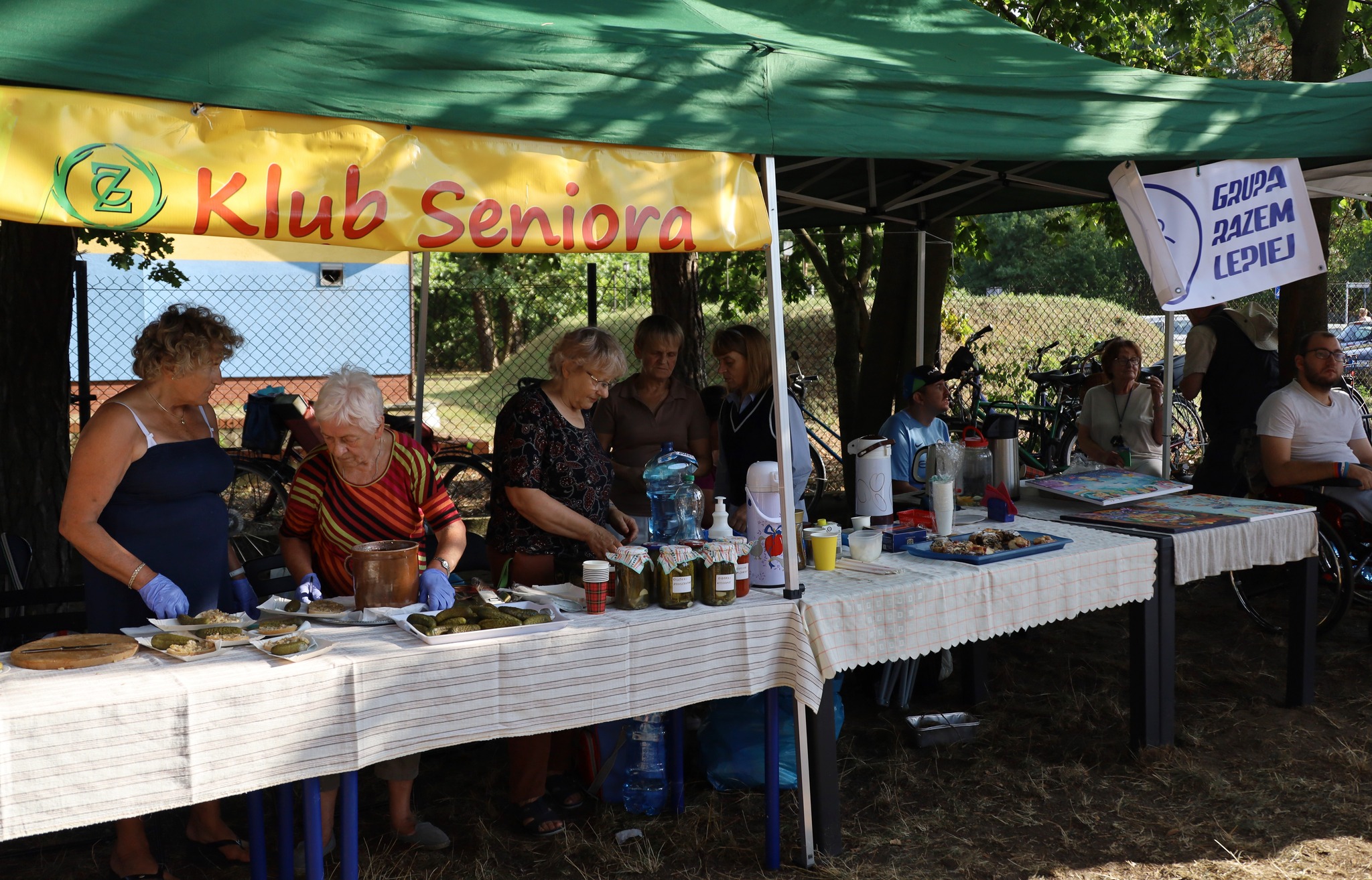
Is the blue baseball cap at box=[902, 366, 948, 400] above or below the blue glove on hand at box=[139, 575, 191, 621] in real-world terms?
above

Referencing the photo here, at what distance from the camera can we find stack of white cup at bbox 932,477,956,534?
3617mm

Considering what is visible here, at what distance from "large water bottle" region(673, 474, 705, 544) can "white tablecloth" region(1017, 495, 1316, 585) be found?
1556 millimetres

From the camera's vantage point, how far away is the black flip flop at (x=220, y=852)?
3162 millimetres

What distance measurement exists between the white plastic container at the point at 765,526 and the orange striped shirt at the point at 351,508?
88cm

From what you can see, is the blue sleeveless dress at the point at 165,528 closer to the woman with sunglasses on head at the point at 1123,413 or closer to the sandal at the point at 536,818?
the sandal at the point at 536,818

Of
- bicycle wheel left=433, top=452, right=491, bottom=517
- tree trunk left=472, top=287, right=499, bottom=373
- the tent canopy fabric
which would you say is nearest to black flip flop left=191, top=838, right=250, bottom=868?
the tent canopy fabric

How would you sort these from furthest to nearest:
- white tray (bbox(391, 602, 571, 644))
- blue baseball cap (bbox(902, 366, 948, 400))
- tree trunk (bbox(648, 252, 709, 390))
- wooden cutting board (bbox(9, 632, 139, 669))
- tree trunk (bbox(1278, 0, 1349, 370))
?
tree trunk (bbox(648, 252, 709, 390)) → tree trunk (bbox(1278, 0, 1349, 370)) → blue baseball cap (bbox(902, 366, 948, 400)) → white tray (bbox(391, 602, 571, 644)) → wooden cutting board (bbox(9, 632, 139, 669))

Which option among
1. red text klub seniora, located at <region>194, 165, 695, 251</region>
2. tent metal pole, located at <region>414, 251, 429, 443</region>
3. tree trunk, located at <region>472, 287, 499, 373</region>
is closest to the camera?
red text klub seniora, located at <region>194, 165, 695, 251</region>

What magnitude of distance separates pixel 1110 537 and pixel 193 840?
308cm

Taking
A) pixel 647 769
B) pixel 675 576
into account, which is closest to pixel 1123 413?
pixel 647 769

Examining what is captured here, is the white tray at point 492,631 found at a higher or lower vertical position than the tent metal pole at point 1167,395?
lower

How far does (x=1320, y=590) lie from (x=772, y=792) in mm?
4264

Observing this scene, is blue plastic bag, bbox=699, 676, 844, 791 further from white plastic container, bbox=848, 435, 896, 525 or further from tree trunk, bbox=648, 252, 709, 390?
tree trunk, bbox=648, 252, 709, 390

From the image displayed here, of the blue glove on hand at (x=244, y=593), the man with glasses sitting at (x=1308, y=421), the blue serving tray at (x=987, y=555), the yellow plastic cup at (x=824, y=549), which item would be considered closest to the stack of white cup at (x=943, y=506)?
the blue serving tray at (x=987, y=555)
